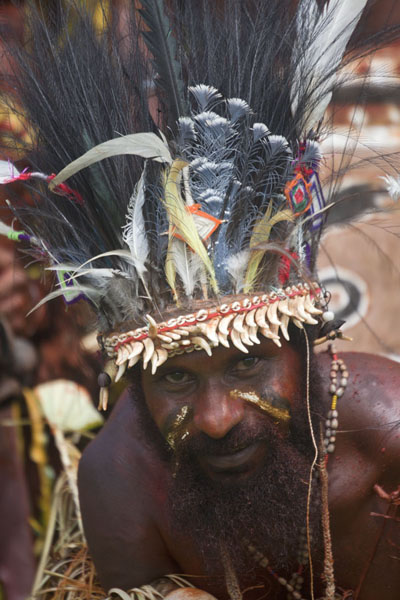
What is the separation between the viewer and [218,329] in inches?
77.3

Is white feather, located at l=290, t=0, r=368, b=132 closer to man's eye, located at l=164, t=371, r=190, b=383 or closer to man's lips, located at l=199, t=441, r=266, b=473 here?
man's eye, located at l=164, t=371, r=190, b=383

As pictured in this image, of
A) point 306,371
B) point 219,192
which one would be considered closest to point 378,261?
point 306,371

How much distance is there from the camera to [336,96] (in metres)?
2.17

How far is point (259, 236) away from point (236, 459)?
0.66 meters

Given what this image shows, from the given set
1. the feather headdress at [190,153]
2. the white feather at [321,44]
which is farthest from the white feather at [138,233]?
the white feather at [321,44]

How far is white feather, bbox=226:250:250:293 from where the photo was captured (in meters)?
2.03

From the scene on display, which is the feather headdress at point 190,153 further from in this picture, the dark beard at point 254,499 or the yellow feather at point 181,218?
the dark beard at point 254,499

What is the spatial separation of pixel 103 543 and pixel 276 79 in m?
1.65

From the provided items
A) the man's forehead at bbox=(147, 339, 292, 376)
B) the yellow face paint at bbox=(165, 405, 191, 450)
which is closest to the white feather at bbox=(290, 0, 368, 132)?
the man's forehead at bbox=(147, 339, 292, 376)

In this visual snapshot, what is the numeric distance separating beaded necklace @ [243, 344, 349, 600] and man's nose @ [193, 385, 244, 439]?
1.23 feet

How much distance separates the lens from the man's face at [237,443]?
2.03 metres

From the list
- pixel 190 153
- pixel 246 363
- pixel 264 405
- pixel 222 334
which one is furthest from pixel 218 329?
pixel 190 153

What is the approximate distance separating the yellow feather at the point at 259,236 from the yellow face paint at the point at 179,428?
1.32 feet

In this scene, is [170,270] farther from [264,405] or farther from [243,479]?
[243,479]
